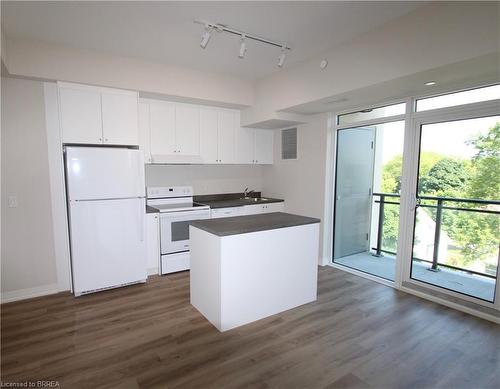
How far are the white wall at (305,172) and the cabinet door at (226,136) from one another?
852 mm

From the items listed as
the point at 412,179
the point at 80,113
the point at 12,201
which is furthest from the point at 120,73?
the point at 412,179

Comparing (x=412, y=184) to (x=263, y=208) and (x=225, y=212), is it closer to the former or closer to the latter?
(x=263, y=208)

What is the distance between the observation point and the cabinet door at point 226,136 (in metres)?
4.60

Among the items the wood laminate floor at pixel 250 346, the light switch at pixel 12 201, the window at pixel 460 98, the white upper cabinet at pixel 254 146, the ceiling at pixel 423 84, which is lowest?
the wood laminate floor at pixel 250 346

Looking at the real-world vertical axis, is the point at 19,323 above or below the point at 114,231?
below

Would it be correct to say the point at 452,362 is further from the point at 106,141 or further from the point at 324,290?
the point at 106,141

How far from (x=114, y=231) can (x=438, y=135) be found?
3874 millimetres

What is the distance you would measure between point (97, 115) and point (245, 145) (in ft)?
7.55

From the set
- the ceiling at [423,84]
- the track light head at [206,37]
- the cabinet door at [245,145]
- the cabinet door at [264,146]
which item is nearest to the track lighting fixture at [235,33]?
the track light head at [206,37]

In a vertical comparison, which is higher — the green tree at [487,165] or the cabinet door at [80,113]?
the cabinet door at [80,113]

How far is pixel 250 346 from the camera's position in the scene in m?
2.36

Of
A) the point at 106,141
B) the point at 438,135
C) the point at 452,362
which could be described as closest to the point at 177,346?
the point at 452,362

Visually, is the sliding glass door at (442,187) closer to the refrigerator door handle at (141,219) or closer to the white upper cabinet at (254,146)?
the white upper cabinet at (254,146)

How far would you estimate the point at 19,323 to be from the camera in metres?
2.71
